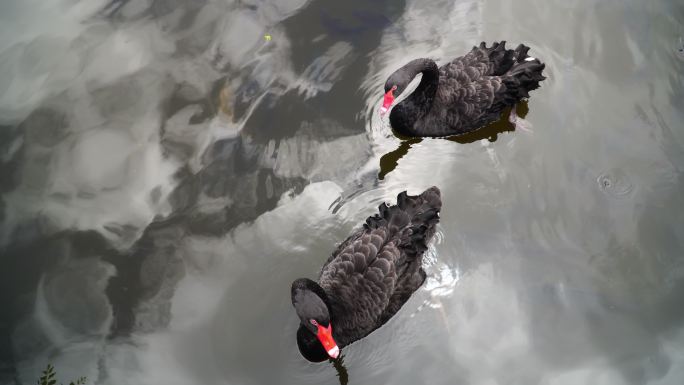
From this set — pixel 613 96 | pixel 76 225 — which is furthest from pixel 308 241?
pixel 613 96

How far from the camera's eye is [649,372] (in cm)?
474

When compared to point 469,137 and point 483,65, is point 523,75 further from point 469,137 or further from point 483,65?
point 469,137

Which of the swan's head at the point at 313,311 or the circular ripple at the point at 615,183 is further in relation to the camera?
the circular ripple at the point at 615,183

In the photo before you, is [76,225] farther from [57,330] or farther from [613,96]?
[613,96]

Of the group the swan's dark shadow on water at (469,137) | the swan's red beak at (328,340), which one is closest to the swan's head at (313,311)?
the swan's red beak at (328,340)

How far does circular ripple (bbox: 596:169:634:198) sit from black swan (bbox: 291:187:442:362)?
72.6 inches

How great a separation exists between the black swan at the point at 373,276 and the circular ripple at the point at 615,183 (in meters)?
1.84

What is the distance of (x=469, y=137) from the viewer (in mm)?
6016

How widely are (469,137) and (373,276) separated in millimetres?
2170

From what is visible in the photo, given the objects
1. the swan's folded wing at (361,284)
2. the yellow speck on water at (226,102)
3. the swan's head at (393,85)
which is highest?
the swan's head at (393,85)

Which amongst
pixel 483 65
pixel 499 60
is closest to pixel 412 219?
pixel 483 65

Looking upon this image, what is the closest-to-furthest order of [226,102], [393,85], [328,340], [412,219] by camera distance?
[328,340] → [412,219] → [393,85] → [226,102]

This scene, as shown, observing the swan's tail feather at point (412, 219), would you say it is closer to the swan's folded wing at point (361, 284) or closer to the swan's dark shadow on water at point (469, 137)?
the swan's folded wing at point (361, 284)

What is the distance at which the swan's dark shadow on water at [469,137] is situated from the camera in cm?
581
